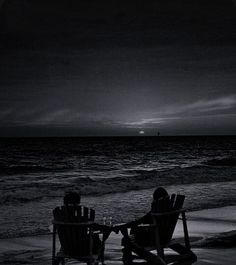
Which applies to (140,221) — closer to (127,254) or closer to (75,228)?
(127,254)

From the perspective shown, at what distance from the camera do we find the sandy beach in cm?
523

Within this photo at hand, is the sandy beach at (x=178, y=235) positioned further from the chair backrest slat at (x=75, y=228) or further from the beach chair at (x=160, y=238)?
the chair backrest slat at (x=75, y=228)

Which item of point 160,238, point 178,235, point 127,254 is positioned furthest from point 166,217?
point 178,235

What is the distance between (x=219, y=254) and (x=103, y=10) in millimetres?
3550

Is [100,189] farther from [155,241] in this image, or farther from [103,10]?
[155,241]

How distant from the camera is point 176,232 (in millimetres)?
6938

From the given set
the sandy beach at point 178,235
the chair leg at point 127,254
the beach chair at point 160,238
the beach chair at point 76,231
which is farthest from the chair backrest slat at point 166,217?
the sandy beach at point 178,235

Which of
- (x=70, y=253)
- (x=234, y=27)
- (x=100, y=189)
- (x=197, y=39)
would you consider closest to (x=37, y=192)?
(x=100, y=189)

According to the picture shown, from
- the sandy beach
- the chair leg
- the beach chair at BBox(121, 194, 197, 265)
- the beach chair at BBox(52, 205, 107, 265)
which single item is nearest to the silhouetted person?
the beach chair at BBox(121, 194, 197, 265)

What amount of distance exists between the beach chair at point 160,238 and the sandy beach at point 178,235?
0.74 meters

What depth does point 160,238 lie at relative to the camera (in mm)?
4270

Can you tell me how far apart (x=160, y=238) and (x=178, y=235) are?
2599 mm

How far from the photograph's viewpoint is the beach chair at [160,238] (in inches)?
164

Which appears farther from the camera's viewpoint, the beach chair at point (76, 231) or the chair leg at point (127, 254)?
the chair leg at point (127, 254)
